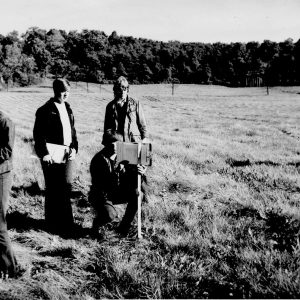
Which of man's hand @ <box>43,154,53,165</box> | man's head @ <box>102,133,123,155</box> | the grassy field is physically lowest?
the grassy field

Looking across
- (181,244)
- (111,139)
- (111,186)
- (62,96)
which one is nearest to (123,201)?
(111,186)

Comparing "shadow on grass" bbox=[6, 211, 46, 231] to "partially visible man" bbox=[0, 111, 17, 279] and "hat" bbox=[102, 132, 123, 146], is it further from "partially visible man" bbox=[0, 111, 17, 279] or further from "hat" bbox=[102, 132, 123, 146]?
"hat" bbox=[102, 132, 123, 146]

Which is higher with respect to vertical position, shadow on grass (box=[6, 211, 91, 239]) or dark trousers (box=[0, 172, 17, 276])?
dark trousers (box=[0, 172, 17, 276])

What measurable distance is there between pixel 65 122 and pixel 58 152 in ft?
1.33

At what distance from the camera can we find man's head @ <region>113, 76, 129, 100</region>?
14.4ft

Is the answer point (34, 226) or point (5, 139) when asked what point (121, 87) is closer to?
point (5, 139)

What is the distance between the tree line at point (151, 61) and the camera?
84.5 metres

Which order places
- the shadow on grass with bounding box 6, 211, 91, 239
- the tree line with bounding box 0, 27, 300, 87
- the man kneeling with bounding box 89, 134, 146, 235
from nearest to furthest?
the man kneeling with bounding box 89, 134, 146, 235 < the shadow on grass with bounding box 6, 211, 91, 239 < the tree line with bounding box 0, 27, 300, 87

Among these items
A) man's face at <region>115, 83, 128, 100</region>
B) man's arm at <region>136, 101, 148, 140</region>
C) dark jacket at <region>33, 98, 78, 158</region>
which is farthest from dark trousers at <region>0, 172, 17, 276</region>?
man's arm at <region>136, 101, 148, 140</region>

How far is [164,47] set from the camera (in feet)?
359

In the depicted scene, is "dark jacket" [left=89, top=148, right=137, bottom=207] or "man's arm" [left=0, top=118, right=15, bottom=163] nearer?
"man's arm" [left=0, top=118, right=15, bottom=163]

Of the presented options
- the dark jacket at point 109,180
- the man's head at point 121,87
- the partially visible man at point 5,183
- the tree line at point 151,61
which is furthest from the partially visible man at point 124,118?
the tree line at point 151,61

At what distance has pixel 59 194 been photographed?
486 cm

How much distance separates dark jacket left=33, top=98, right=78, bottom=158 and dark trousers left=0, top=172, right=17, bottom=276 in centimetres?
111
